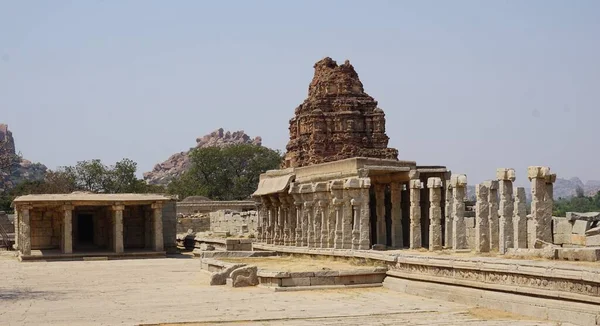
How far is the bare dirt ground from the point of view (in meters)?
13.7

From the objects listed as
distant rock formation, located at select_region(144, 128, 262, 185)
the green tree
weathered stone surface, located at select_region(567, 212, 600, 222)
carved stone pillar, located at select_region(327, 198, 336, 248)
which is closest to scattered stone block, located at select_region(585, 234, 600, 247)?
weathered stone surface, located at select_region(567, 212, 600, 222)

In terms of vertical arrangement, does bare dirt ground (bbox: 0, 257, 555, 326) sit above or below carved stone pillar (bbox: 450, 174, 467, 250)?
below

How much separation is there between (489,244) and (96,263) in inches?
650

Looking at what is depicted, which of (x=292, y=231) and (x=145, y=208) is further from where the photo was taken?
(x=145, y=208)

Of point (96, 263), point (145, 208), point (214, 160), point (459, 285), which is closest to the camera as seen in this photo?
point (459, 285)

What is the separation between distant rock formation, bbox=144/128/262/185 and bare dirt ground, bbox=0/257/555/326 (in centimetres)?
14657

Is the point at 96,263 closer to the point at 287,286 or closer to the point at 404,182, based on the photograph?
the point at 404,182

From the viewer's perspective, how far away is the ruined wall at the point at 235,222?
44250 mm

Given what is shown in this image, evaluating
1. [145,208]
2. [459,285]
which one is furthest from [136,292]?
[145,208]

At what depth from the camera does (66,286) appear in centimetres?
2158

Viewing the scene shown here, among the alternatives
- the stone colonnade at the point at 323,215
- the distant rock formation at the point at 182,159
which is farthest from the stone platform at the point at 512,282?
the distant rock formation at the point at 182,159

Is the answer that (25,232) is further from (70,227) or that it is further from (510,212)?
(510,212)

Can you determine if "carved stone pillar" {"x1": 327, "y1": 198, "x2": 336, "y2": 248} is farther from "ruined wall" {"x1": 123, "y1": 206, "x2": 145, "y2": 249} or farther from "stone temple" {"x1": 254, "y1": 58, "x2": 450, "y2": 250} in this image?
"ruined wall" {"x1": 123, "y1": 206, "x2": 145, "y2": 249}

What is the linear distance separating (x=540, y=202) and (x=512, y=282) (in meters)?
3.71
